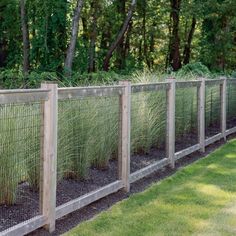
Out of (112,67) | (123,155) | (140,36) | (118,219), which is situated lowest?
(118,219)

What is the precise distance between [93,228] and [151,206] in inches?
36.3

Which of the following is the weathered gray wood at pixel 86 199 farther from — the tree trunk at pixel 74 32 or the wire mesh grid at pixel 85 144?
the tree trunk at pixel 74 32

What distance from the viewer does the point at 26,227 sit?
375 cm

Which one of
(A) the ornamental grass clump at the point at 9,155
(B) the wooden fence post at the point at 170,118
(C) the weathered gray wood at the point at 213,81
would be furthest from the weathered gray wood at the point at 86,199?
(C) the weathered gray wood at the point at 213,81

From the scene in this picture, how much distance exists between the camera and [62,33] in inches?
758

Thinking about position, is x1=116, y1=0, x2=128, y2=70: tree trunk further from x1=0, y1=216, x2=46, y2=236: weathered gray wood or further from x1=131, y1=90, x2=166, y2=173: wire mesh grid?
x1=0, y1=216, x2=46, y2=236: weathered gray wood

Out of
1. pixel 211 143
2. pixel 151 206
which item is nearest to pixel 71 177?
pixel 151 206

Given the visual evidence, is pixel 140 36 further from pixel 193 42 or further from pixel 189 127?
pixel 189 127

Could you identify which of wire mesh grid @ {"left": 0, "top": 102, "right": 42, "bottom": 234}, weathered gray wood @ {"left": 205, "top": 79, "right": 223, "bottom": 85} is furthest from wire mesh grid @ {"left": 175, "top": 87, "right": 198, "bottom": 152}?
wire mesh grid @ {"left": 0, "top": 102, "right": 42, "bottom": 234}

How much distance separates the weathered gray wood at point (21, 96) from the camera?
11.3 feet

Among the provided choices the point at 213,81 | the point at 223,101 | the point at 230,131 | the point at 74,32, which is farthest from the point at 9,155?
the point at 74,32

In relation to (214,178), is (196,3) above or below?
above

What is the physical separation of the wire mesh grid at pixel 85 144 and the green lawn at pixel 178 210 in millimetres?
505

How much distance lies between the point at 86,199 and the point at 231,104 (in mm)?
6764
